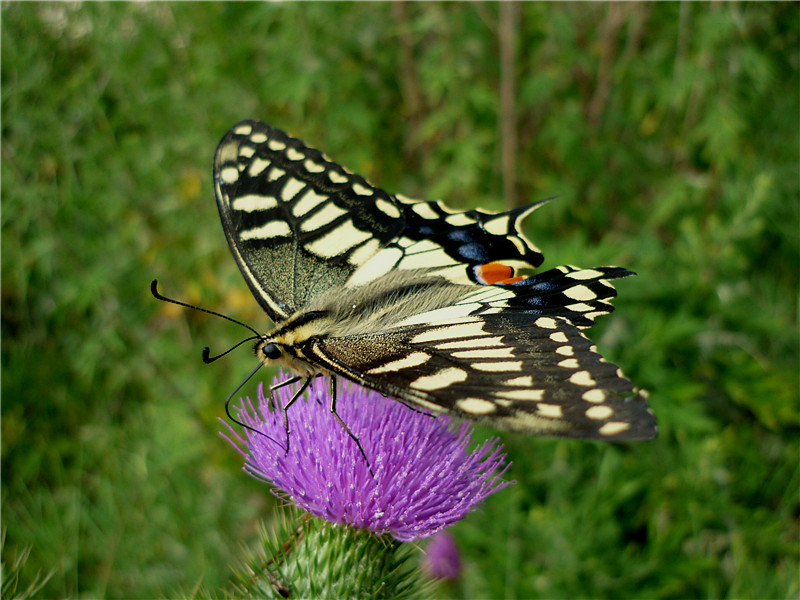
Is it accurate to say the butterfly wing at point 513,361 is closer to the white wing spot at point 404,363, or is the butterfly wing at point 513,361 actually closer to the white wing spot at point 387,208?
the white wing spot at point 404,363

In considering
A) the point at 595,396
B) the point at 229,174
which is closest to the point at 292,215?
the point at 229,174

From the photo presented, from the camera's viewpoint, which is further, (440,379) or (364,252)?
(364,252)

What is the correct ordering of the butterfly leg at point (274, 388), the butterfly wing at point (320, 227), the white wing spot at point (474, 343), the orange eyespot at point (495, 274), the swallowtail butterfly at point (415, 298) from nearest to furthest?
the swallowtail butterfly at point (415, 298)
the white wing spot at point (474, 343)
the butterfly leg at point (274, 388)
the orange eyespot at point (495, 274)
the butterfly wing at point (320, 227)

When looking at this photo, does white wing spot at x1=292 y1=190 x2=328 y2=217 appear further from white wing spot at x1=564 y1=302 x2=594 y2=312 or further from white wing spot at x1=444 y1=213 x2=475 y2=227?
white wing spot at x1=564 y1=302 x2=594 y2=312

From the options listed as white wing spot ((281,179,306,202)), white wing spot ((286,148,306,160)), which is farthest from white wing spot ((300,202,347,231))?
white wing spot ((286,148,306,160))

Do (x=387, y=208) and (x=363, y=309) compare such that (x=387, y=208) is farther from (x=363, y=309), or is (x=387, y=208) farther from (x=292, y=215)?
(x=363, y=309)

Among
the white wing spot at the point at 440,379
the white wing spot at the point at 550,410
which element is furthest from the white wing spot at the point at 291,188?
the white wing spot at the point at 550,410
